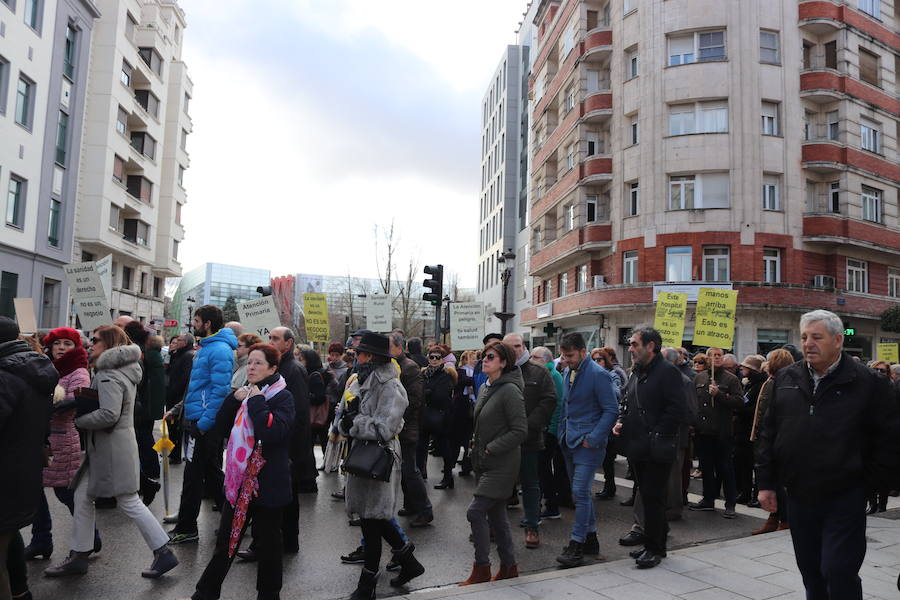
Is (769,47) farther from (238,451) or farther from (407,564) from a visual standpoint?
(238,451)

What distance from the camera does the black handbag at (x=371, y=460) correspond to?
16.4 ft

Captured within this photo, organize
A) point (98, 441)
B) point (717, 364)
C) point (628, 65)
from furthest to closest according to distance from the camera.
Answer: point (628, 65)
point (717, 364)
point (98, 441)

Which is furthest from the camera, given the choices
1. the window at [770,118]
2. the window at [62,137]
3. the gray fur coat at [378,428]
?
the window at [62,137]

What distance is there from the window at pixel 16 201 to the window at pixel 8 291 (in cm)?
205

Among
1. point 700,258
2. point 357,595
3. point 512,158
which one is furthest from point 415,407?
point 512,158

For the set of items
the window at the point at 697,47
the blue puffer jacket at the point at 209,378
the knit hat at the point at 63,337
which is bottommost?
the blue puffer jacket at the point at 209,378

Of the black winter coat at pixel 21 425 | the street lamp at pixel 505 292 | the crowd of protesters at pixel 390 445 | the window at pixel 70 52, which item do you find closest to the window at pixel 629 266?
the street lamp at pixel 505 292

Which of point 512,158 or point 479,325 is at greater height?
point 512,158

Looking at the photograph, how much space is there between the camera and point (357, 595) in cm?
493

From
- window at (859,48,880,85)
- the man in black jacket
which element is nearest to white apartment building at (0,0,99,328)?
the man in black jacket

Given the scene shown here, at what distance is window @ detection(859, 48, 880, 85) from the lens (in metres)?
29.0

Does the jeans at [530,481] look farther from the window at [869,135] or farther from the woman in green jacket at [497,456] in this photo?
the window at [869,135]

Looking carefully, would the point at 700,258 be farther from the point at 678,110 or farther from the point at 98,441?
the point at 98,441

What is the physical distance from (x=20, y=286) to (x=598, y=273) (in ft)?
81.2
